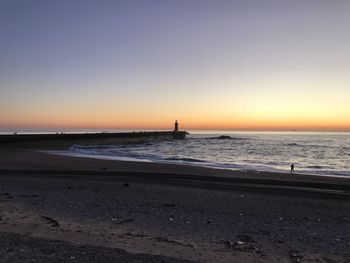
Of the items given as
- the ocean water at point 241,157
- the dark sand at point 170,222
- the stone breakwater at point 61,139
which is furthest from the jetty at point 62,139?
the dark sand at point 170,222

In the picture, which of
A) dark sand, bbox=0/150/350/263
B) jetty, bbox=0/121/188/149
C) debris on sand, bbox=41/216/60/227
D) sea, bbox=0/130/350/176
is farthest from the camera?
jetty, bbox=0/121/188/149

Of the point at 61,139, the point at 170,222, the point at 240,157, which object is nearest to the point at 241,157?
the point at 240,157

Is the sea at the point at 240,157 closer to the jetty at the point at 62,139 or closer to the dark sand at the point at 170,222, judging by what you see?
the jetty at the point at 62,139

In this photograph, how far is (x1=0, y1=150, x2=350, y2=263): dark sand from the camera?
6.48 m

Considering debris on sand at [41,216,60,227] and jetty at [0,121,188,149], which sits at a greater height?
jetty at [0,121,188,149]

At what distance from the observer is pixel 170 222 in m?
8.90

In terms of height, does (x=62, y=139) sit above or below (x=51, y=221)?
above

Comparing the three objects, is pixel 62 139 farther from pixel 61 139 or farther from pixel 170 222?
pixel 170 222

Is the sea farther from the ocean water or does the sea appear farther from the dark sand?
the dark sand

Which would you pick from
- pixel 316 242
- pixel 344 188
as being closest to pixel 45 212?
pixel 316 242

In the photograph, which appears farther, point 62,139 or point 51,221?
point 62,139

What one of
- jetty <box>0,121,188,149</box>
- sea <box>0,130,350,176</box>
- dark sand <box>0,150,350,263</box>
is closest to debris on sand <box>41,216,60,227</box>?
dark sand <box>0,150,350,263</box>

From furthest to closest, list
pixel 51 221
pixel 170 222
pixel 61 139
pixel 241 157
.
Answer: pixel 61 139
pixel 241 157
pixel 170 222
pixel 51 221

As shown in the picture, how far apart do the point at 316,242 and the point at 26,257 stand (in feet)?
16.6
